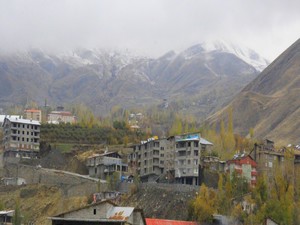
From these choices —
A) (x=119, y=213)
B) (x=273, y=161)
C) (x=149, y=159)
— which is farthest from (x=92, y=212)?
(x=149, y=159)

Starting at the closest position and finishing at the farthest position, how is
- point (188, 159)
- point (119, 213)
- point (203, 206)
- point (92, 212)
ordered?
1. point (92, 212)
2. point (119, 213)
3. point (203, 206)
4. point (188, 159)

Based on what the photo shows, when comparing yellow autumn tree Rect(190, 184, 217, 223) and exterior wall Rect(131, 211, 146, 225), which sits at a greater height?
yellow autumn tree Rect(190, 184, 217, 223)

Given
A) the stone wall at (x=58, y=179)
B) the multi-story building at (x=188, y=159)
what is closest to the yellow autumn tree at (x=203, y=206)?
the multi-story building at (x=188, y=159)

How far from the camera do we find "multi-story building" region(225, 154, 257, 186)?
101338mm

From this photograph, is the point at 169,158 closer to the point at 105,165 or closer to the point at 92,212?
the point at 105,165

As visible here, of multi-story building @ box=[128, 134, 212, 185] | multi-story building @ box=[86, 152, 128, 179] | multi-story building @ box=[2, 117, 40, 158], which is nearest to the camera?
multi-story building @ box=[128, 134, 212, 185]

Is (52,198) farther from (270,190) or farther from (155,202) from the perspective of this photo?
(270,190)

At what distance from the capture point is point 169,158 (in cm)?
11012

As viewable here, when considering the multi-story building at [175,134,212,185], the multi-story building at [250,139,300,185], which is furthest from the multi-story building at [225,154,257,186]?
the multi-story building at [175,134,212,185]

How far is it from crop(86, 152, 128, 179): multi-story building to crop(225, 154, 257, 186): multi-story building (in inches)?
668

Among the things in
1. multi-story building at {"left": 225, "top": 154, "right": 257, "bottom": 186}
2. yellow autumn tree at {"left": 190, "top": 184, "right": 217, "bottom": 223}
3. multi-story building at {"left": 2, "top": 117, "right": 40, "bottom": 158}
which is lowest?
yellow autumn tree at {"left": 190, "top": 184, "right": 217, "bottom": 223}

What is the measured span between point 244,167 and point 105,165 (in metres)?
20.6

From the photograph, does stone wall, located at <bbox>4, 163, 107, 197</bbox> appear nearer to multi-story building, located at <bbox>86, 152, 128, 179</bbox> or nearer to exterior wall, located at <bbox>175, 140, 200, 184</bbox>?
multi-story building, located at <bbox>86, 152, 128, 179</bbox>

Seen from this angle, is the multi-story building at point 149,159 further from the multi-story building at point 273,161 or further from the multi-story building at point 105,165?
the multi-story building at point 273,161
